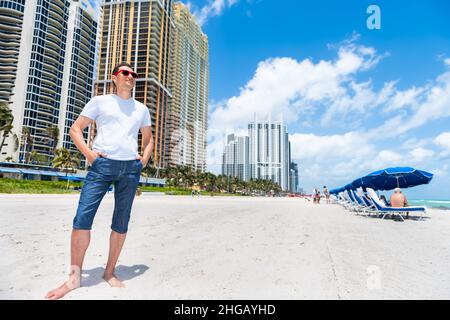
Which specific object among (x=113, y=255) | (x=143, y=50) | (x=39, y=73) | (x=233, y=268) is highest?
(x=143, y=50)

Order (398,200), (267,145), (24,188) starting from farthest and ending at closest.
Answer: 1. (267,145)
2. (24,188)
3. (398,200)

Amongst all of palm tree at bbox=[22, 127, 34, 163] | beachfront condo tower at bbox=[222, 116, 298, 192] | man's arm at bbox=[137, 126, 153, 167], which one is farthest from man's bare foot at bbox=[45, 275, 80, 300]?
beachfront condo tower at bbox=[222, 116, 298, 192]

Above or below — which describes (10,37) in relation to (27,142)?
above

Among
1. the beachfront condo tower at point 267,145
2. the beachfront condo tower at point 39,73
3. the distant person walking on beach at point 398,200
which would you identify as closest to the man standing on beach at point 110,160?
the distant person walking on beach at point 398,200

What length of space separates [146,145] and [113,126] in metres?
0.35

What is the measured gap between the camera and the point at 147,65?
339 feet

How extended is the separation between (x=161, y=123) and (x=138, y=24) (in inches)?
1500

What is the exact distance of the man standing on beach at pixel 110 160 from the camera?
2.26m

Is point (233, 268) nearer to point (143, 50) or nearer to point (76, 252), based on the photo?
point (76, 252)

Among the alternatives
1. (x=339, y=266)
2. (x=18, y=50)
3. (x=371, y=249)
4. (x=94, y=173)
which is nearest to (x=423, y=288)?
(x=339, y=266)

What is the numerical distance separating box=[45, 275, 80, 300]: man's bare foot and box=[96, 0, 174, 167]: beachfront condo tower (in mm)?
101645

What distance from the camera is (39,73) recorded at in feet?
262

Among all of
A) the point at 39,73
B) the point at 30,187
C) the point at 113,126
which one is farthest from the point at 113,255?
the point at 39,73

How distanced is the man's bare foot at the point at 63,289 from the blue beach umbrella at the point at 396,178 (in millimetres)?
12045
